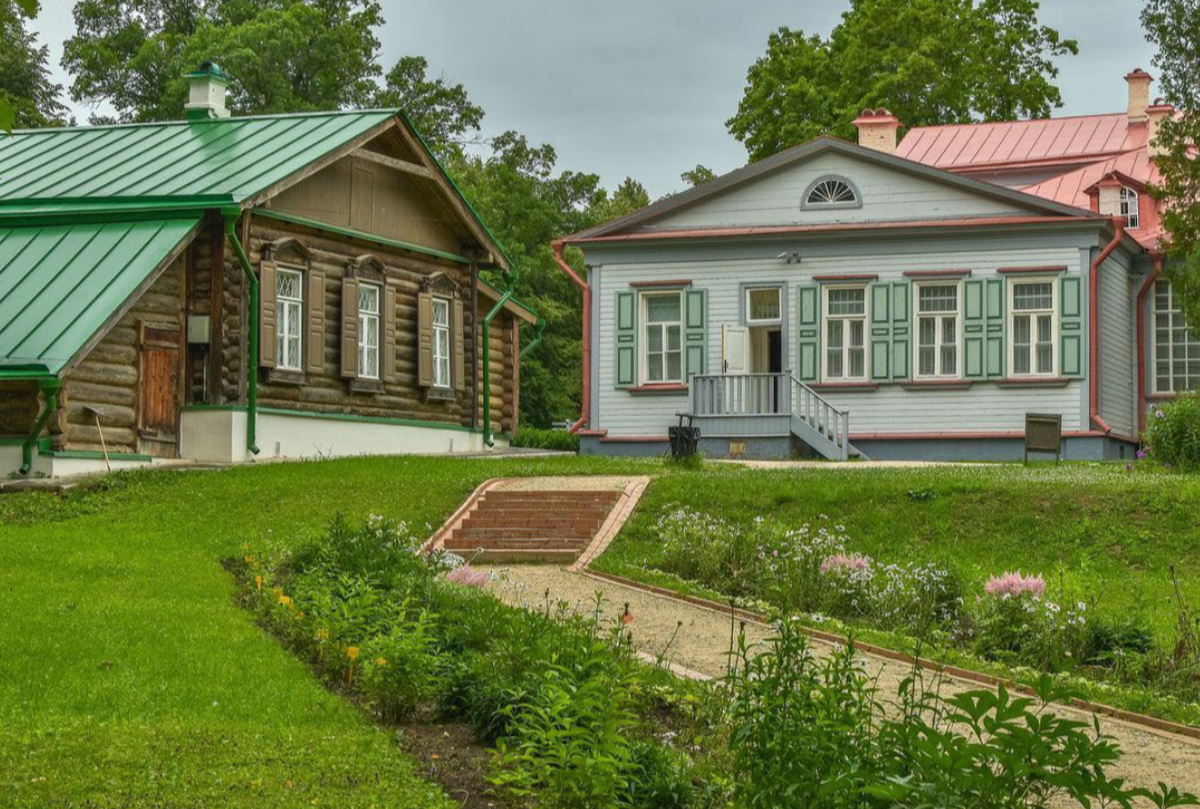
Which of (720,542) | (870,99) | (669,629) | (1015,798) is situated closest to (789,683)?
(1015,798)

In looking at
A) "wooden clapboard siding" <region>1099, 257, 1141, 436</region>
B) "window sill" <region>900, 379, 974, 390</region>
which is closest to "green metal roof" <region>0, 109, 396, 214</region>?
"window sill" <region>900, 379, 974, 390</region>

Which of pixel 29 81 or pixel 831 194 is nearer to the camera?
pixel 831 194

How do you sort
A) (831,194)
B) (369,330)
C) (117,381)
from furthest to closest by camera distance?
(831,194) → (369,330) → (117,381)

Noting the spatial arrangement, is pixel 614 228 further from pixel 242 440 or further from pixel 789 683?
pixel 789 683

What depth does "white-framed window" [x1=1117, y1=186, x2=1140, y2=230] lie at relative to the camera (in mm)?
33875

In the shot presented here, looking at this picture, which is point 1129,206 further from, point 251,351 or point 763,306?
point 251,351

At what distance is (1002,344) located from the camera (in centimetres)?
2975

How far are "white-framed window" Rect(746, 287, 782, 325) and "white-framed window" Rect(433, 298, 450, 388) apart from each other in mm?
5389

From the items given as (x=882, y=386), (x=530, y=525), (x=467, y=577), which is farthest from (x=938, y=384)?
(x=467, y=577)

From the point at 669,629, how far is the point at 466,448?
17.5 meters

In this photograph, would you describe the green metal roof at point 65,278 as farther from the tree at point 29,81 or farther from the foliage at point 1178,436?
the tree at point 29,81

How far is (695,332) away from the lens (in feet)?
103

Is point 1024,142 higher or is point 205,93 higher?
point 1024,142

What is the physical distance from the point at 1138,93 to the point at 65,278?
2430cm
